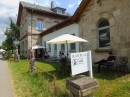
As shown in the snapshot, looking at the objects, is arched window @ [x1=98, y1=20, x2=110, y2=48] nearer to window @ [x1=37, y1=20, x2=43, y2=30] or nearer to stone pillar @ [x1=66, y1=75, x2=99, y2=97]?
stone pillar @ [x1=66, y1=75, x2=99, y2=97]

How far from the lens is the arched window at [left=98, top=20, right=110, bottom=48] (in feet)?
29.8

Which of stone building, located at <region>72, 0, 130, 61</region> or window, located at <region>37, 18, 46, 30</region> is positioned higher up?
window, located at <region>37, 18, 46, 30</region>

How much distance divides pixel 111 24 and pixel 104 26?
0.81 meters

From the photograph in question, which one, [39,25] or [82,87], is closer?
[82,87]

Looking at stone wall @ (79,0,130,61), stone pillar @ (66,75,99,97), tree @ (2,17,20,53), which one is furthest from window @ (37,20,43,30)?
stone pillar @ (66,75,99,97)

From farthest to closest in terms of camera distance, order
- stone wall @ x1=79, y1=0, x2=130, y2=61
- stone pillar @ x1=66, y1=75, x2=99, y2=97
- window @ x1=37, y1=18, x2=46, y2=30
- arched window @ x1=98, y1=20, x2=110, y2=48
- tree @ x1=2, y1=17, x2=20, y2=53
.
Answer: tree @ x1=2, y1=17, x2=20, y2=53 < window @ x1=37, y1=18, x2=46, y2=30 < arched window @ x1=98, y1=20, x2=110, y2=48 < stone wall @ x1=79, y1=0, x2=130, y2=61 < stone pillar @ x1=66, y1=75, x2=99, y2=97

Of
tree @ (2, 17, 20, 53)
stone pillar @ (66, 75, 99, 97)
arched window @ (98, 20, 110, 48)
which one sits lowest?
stone pillar @ (66, 75, 99, 97)

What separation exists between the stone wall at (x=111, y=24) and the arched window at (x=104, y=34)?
30 centimetres

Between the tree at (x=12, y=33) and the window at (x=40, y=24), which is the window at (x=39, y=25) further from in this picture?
the tree at (x=12, y=33)

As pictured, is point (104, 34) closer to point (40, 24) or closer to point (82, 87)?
point (82, 87)

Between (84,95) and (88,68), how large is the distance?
1302mm

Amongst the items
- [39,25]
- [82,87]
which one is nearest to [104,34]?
[82,87]

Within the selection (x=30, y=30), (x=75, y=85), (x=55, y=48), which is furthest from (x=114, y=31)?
(x=30, y=30)

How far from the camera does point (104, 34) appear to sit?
932 centimetres
